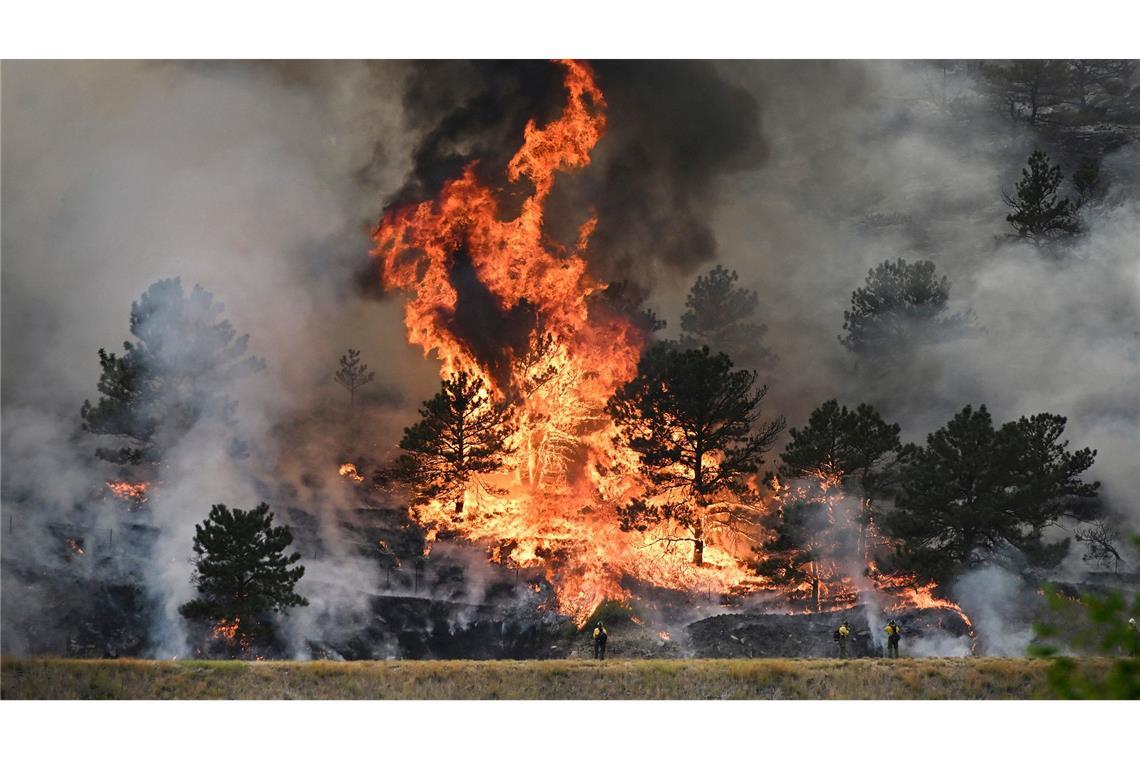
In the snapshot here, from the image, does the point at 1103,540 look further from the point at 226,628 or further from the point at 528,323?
the point at 226,628

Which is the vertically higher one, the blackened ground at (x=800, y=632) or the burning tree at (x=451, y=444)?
the burning tree at (x=451, y=444)

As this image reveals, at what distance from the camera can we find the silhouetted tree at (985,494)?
1116 inches

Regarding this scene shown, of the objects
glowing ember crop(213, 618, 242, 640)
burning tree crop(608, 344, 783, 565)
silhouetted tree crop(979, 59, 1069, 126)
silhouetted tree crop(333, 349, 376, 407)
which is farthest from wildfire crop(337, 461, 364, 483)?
silhouetted tree crop(979, 59, 1069, 126)

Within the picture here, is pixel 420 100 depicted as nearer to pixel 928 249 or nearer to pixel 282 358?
pixel 282 358

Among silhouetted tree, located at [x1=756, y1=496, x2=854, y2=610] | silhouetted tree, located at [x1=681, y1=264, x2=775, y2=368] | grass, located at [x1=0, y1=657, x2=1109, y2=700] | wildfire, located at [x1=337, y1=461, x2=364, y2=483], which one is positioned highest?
silhouetted tree, located at [x1=681, y1=264, x2=775, y2=368]

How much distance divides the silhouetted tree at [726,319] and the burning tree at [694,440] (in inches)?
27.9

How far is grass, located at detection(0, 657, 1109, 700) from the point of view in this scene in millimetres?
24147

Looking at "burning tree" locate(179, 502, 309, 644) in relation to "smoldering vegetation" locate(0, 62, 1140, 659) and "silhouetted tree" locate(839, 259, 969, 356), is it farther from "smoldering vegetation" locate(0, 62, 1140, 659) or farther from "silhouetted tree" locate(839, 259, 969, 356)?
"silhouetted tree" locate(839, 259, 969, 356)

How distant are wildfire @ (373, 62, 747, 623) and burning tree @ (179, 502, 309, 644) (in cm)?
394

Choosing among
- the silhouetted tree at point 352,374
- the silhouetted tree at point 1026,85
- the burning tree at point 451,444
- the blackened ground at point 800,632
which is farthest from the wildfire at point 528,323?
the silhouetted tree at point 1026,85

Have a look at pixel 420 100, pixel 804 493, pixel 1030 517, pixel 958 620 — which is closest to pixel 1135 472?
pixel 1030 517

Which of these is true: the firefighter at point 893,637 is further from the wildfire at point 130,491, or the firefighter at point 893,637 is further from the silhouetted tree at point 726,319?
the wildfire at point 130,491

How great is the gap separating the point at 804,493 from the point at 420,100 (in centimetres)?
1405

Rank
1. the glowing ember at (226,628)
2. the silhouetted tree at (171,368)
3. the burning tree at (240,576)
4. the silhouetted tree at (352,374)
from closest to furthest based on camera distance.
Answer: the burning tree at (240,576), the glowing ember at (226,628), the silhouetted tree at (171,368), the silhouetted tree at (352,374)
